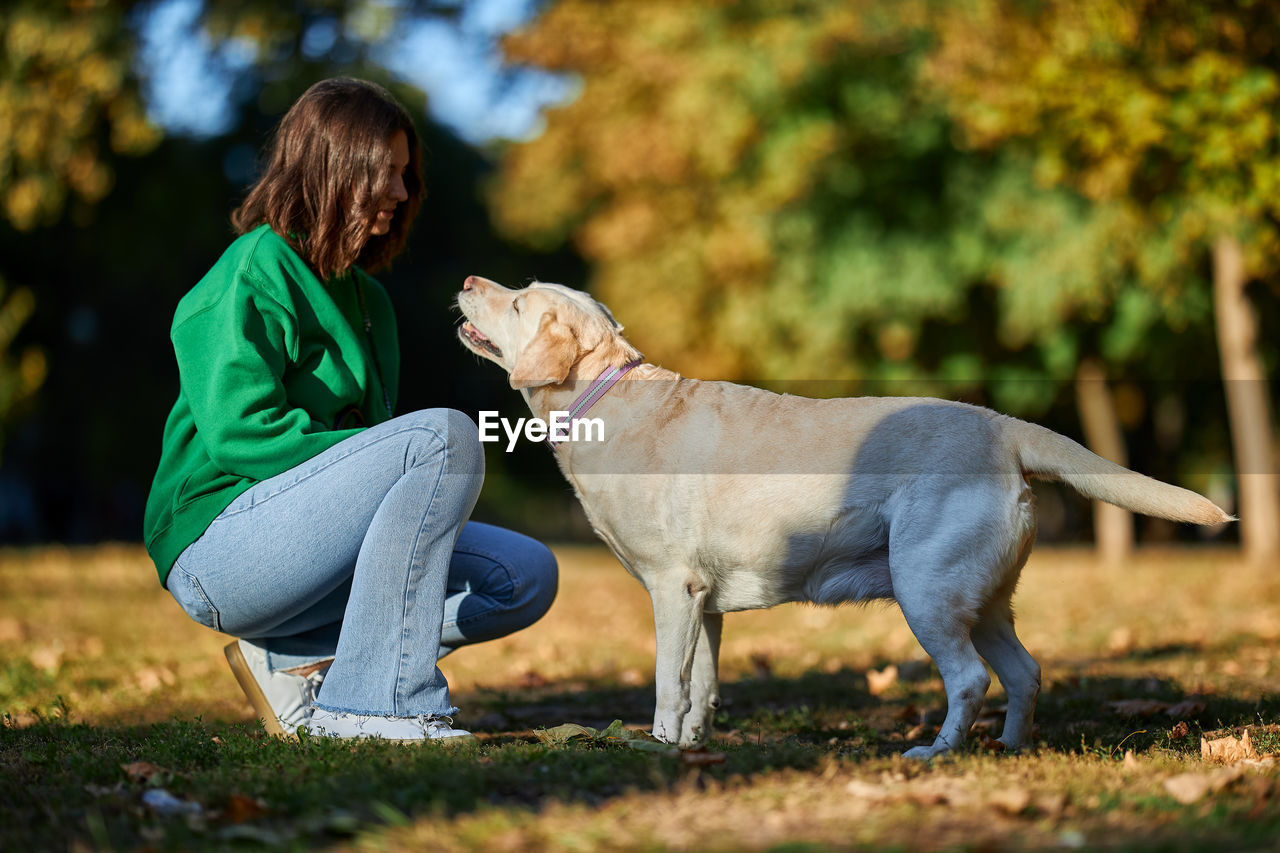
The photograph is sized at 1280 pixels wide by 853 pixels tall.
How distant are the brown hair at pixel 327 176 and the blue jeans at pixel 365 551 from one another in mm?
842

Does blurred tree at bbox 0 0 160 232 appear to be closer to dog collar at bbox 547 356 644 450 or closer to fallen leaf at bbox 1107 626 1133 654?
dog collar at bbox 547 356 644 450

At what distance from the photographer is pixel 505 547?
4.73 meters

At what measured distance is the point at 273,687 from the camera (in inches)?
177

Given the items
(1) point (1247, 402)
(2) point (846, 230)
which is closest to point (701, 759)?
(1) point (1247, 402)

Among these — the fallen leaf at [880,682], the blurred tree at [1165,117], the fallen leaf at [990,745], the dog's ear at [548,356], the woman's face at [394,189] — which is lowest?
the fallen leaf at [880,682]

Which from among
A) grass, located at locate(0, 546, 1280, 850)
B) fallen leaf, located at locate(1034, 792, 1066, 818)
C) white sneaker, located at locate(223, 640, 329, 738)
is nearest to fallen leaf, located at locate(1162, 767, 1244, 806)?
grass, located at locate(0, 546, 1280, 850)

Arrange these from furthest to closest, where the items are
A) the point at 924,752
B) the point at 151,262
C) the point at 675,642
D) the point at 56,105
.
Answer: the point at 151,262 < the point at 56,105 < the point at 675,642 < the point at 924,752

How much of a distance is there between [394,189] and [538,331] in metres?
0.79

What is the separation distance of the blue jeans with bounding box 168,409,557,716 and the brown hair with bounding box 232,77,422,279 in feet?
2.76

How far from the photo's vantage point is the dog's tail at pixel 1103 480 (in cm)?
400

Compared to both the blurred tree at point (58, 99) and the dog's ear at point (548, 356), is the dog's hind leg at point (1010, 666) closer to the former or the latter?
the dog's ear at point (548, 356)

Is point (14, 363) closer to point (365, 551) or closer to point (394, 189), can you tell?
point (394, 189)

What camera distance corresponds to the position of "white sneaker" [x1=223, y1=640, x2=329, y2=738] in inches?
174

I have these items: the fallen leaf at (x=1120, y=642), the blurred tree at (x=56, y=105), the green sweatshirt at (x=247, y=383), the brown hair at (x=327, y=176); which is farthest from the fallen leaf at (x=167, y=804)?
the blurred tree at (x=56, y=105)
